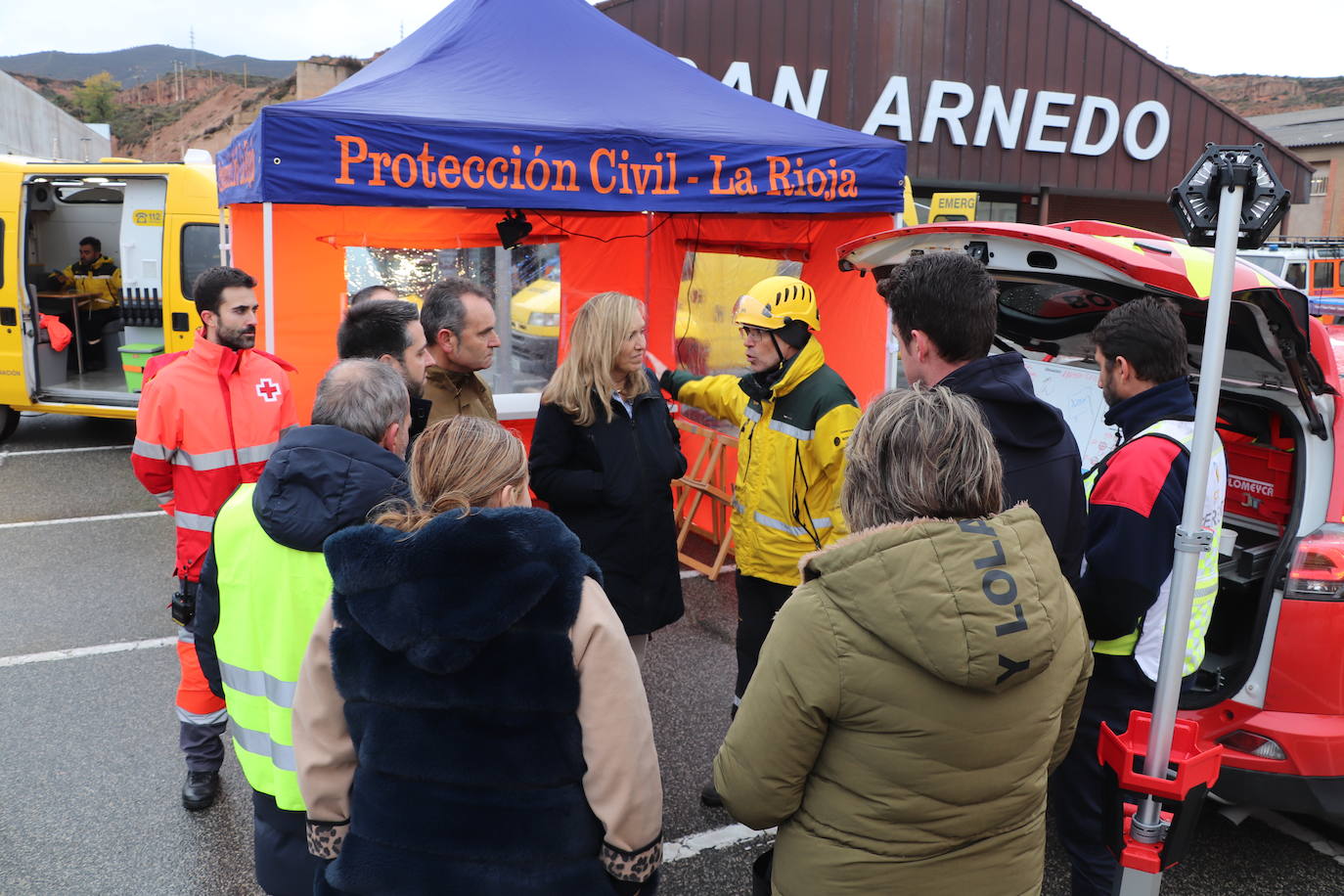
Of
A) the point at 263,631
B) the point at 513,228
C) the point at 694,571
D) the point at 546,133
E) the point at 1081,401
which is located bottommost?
the point at 694,571

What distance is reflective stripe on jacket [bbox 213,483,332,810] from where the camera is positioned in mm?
2100

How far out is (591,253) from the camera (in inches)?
264

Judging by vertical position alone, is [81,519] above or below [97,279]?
below

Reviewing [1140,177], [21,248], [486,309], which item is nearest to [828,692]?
[486,309]

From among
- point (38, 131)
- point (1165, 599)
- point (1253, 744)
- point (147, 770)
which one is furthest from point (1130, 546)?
point (38, 131)

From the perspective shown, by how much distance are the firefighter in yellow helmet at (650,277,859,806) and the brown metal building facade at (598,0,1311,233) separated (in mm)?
9967

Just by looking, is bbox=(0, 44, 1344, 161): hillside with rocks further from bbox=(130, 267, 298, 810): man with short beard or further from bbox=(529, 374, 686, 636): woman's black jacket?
bbox=(529, 374, 686, 636): woman's black jacket

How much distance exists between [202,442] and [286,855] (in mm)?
1770

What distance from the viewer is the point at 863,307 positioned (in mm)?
6309

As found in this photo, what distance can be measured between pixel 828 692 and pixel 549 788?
1.83 feet

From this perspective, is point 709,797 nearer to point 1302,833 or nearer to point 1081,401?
point 1302,833

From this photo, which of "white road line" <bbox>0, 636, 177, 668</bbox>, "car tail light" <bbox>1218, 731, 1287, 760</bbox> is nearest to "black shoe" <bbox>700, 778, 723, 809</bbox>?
"car tail light" <bbox>1218, 731, 1287, 760</bbox>

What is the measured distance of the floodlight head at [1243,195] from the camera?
1.96 metres

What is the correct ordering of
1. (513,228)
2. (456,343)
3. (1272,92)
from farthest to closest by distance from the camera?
1. (1272,92)
2. (513,228)
3. (456,343)
